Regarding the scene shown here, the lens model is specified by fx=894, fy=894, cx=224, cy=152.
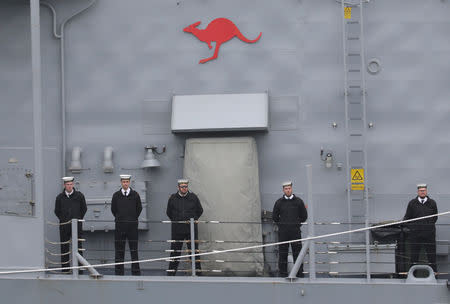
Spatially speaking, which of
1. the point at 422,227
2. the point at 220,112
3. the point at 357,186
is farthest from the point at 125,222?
the point at 422,227

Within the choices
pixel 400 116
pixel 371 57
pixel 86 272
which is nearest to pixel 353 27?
pixel 371 57

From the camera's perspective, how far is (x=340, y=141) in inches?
424

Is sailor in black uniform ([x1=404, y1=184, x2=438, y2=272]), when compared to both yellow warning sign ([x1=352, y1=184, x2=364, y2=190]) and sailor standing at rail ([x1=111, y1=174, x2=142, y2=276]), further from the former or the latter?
sailor standing at rail ([x1=111, y1=174, x2=142, y2=276])

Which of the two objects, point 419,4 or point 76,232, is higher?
point 419,4

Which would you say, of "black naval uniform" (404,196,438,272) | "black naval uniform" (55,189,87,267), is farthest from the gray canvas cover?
"black naval uniform" (404,196,438,272)

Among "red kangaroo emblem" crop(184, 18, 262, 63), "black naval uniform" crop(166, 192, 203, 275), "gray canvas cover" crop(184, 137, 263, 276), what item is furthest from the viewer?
"red kangaroo emblem" crop(184, 18, 262, 63)

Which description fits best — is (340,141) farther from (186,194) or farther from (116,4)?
(116,4)

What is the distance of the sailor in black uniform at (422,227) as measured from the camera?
963 centimetres

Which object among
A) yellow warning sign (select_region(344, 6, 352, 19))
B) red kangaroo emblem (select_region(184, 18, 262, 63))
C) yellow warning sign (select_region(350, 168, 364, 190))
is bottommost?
yellow warning sign (select_region(350, 168, 364, 190))

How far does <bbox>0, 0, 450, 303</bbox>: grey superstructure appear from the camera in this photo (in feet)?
34.8

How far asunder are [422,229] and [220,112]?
9.05ft

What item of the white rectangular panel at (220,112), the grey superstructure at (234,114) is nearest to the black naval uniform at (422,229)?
the grey superstructure at (234,114)

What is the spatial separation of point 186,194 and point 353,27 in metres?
2.90

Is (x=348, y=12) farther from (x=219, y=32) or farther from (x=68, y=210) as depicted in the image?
(x=68, y=210)
